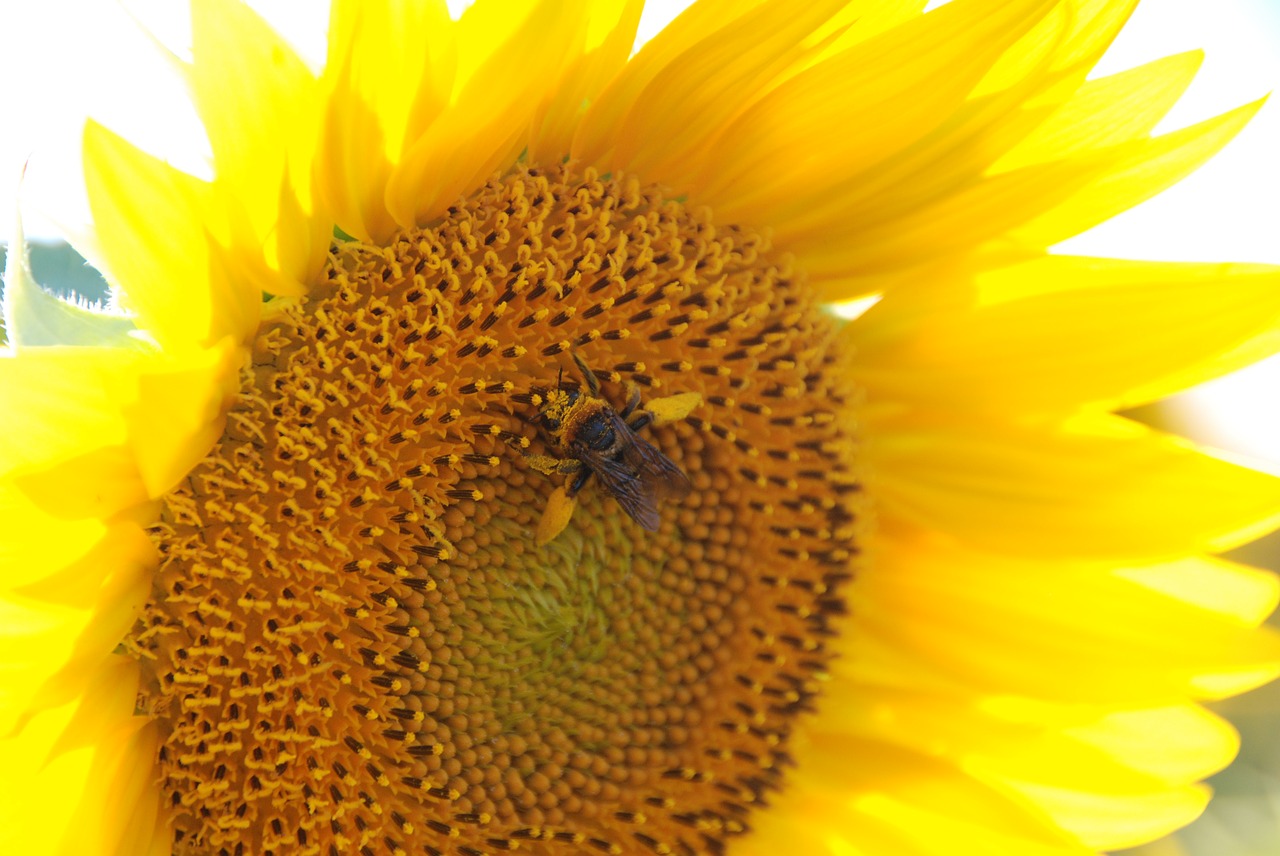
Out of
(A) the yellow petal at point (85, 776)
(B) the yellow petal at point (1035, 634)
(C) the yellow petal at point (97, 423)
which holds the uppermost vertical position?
(B) the yellow petal at point (1035, 634)

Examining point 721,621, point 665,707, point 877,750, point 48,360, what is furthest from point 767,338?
point 48,360

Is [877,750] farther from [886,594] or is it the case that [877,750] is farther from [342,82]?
[342,82]

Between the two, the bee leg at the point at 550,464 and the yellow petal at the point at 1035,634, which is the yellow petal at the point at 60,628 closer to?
the bee leg at the point at 550,464

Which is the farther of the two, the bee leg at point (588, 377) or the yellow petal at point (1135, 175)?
the yellow petal at point (1135, 175)

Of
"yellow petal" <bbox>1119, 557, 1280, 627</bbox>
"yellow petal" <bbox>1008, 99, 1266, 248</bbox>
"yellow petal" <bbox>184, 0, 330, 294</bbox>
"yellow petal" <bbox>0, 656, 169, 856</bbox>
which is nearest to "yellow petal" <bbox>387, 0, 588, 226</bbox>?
"yellow petal" <bbox>184, 0, 330, 294</bbox>

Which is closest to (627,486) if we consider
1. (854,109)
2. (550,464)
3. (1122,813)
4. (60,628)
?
(550,464)

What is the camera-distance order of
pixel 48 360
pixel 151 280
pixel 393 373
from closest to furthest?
pixel 48 360, pixel 151 280, pixel 393 373

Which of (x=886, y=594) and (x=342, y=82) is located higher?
(x=342, y=82)

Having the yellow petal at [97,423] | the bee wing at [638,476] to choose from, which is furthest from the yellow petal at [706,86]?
the yellow petal at [97,423]
